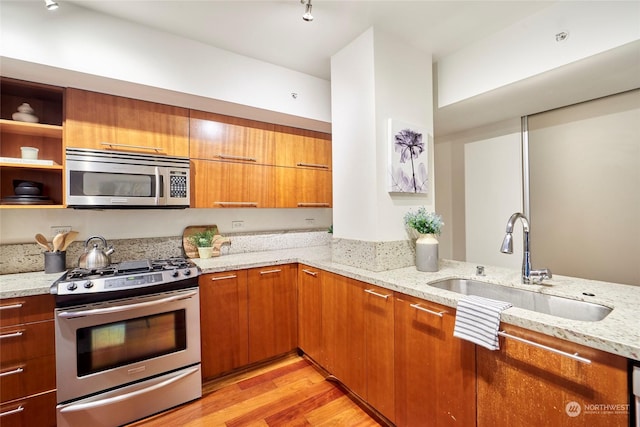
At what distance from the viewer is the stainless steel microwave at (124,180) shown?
1809 mm

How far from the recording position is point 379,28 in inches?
72.2

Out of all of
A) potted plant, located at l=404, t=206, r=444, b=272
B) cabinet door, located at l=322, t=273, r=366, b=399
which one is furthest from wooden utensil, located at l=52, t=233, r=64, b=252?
potted plant, located at l=404, t=206, r=444, b=272

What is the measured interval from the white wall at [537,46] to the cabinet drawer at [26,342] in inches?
121

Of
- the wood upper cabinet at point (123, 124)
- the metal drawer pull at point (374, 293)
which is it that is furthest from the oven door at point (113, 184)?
the metal drawer pull at point (374, 293)

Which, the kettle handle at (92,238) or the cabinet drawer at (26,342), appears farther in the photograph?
the kettle handle at (92,238)

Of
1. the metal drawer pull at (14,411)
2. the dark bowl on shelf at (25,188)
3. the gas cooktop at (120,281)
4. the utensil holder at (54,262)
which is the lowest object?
the metal drawer pull at (14,411)

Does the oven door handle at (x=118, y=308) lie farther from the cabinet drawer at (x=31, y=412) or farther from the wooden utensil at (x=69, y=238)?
the wooden utensil at (x=69, y=238)

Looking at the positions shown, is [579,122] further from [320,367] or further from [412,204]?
[320,367]

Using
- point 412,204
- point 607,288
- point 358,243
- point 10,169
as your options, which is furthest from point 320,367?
point 10,169

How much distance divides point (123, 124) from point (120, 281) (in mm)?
1143

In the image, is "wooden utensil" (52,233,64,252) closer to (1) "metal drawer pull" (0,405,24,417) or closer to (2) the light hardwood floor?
(1) "metal drawer pull" (0,405,24,417)

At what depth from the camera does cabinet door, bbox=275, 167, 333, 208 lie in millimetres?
2662

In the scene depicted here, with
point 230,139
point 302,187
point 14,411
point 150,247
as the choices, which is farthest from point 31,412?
point 302,187

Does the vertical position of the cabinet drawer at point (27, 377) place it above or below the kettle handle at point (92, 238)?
below
